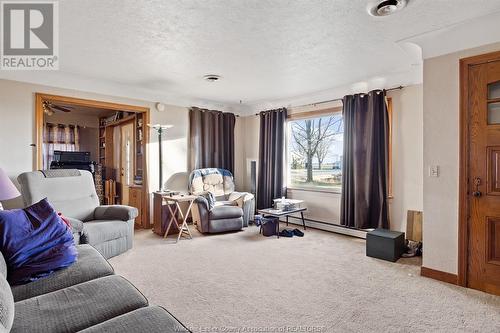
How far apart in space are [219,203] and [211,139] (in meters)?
1.33

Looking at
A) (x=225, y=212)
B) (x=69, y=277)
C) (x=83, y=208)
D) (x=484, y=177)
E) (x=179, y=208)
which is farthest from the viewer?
(x=225, y=212)

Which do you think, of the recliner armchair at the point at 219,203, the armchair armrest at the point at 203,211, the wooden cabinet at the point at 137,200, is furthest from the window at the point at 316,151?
the wooden cabinet at the point at 137,200

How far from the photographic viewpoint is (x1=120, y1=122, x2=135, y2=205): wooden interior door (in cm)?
569

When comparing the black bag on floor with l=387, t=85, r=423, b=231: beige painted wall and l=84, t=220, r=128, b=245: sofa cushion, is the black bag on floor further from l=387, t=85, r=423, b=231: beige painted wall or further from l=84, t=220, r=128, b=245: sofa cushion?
l=84, t=220, r=128, b=245: sofa cushion

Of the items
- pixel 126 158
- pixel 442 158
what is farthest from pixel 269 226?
pixel 126 158

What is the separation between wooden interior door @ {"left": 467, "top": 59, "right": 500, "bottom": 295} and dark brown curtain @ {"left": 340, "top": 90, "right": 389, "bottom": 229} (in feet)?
4.63

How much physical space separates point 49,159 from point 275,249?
18.3 ft

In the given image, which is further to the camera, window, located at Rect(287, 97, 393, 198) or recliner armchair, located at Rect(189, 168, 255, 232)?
window, located at Rect(287, 97, 393, 198)

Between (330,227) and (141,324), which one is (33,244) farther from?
(330,227)

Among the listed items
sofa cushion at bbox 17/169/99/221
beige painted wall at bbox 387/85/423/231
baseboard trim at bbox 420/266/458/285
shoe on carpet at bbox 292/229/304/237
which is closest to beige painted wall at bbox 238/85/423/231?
beige painted wall at bbox 387/85/423/231

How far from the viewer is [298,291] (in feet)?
8.25

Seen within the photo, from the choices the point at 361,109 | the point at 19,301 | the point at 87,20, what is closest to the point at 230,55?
the point at 87,20

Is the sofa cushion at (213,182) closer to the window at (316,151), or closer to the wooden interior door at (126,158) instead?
the window at (316,151)

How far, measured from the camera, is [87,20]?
7.70 feet
